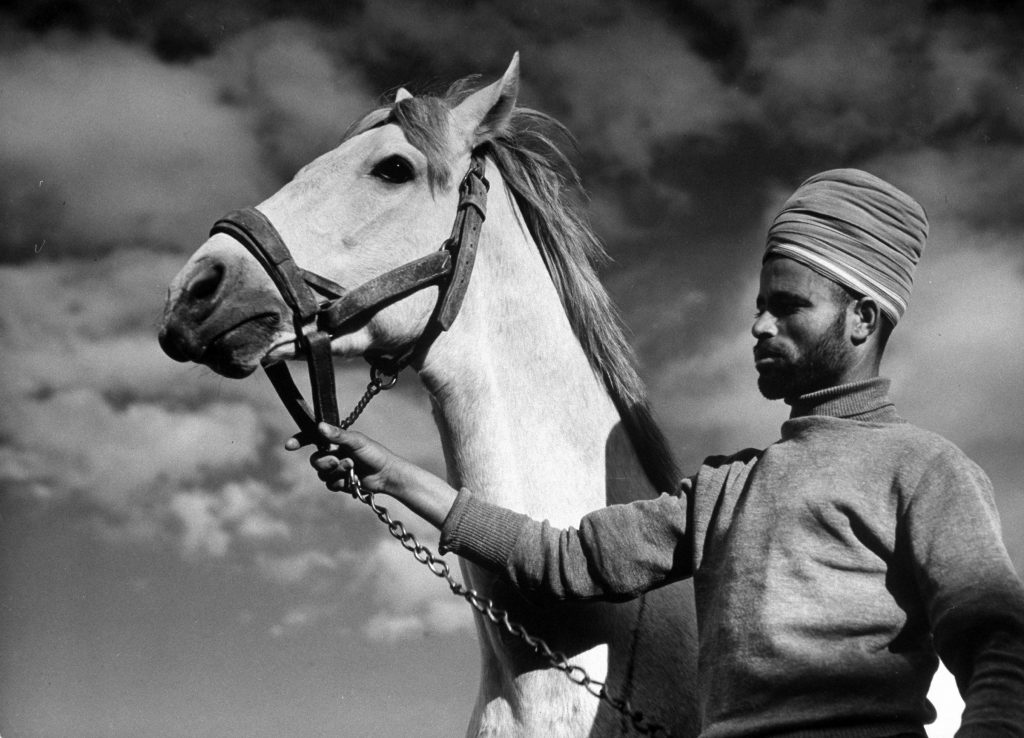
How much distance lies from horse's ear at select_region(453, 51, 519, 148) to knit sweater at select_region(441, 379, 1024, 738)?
59.5 inches

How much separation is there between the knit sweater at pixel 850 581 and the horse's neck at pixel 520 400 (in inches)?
24.0

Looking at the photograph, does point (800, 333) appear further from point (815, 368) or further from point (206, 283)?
point (206, 283)

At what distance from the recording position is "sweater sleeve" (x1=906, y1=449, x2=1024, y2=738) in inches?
56.3

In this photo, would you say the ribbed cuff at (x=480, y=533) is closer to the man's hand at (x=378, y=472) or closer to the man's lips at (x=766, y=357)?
the man's hand at (x=378, y=472)

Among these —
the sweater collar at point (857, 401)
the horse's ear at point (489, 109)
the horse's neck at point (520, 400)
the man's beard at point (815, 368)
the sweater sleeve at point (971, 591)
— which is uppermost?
the horse's ear at point (489, 109)

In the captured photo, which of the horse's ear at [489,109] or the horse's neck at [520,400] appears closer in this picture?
the horse's neck at [520,400]

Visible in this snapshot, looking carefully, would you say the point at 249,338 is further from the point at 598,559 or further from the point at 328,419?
the point at 598,559

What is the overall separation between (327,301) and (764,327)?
1180mm

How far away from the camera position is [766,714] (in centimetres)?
176

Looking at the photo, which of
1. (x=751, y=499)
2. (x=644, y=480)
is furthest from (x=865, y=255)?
(x=644, y=480)

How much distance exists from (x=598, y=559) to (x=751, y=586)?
0.40m

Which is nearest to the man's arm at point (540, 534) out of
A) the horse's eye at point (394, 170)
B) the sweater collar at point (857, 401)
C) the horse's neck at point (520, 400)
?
the horse's neck at point (520, 400)

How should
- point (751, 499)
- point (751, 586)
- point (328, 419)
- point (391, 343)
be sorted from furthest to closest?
point (391, 343)
point (328, 419)
point (751, 499)
point (751, 586)

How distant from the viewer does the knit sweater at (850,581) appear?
1577 mm
